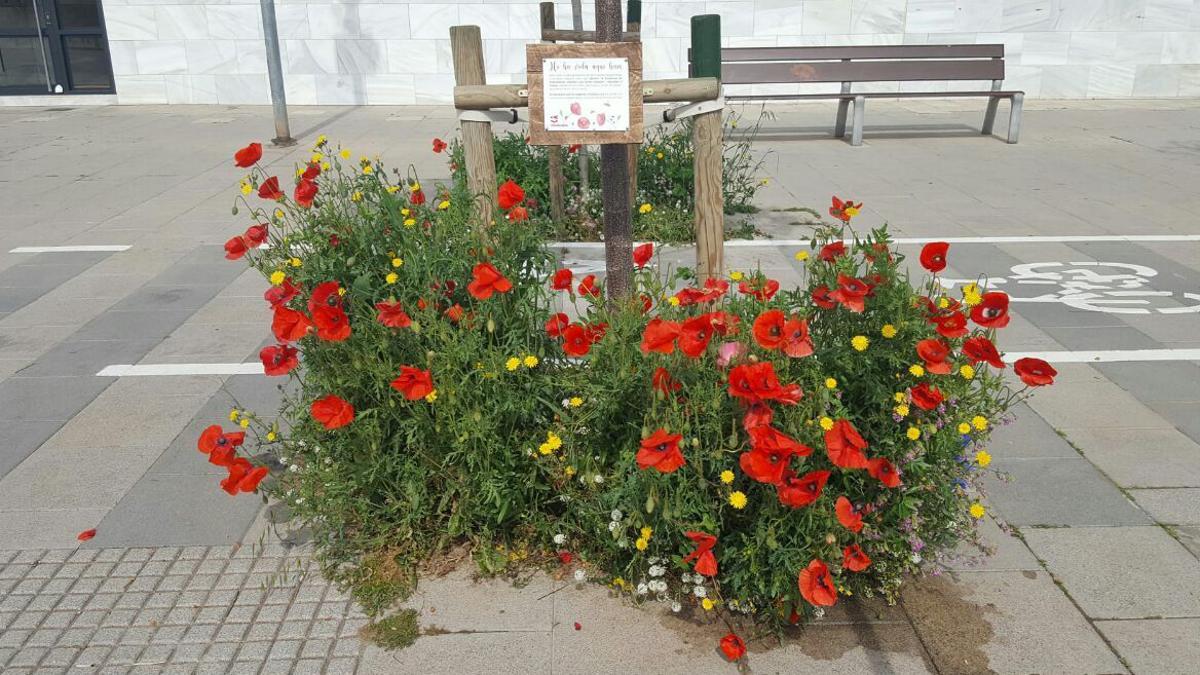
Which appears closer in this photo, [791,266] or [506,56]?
[791,266]

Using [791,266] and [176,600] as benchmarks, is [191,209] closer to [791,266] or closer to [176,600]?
[791,266]

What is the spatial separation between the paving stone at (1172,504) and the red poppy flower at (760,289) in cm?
159

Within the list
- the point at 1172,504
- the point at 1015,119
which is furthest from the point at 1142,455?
the point at 1015,119

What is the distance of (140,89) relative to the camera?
13914mm

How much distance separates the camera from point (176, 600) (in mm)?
2898

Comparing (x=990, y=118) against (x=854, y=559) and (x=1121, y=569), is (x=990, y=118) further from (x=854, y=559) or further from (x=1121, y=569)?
(x=854, y=559)

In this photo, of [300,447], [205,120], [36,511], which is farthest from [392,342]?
[205,120]

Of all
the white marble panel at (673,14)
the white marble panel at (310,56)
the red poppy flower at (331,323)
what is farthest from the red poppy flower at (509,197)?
the white marble panel at (310,56)

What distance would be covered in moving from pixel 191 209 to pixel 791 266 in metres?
4.87

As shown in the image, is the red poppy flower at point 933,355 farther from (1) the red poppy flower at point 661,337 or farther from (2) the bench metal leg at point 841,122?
(2) the bench metal leg at point 841,122

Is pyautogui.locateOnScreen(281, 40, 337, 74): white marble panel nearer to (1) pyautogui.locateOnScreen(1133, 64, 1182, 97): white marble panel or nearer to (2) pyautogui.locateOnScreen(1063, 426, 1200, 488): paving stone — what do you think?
(1) pyautogui.locateOnScreen(1133, 64, 1182, 97): white marble panel

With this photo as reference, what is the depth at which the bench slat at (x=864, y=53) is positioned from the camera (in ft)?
35.8

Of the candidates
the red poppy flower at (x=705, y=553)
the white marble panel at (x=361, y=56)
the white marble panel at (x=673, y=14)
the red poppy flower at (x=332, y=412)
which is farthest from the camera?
the white marble panel at (x=361, y=56)

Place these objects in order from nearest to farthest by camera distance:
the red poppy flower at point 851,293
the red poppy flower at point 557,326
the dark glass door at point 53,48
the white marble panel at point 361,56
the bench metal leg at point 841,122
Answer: the red poppy flower at point 851,293
the red poppy flower at point 557,326
the bench metal leg at point 841,122
the white marble panel at point 361,56
the dark glass door at point 53,48
